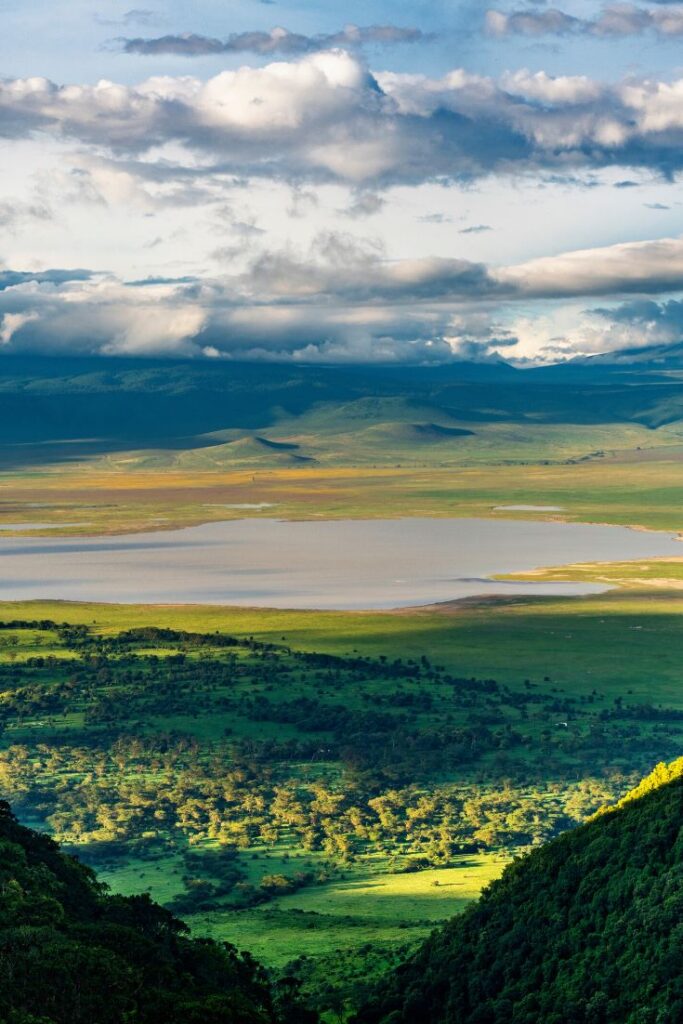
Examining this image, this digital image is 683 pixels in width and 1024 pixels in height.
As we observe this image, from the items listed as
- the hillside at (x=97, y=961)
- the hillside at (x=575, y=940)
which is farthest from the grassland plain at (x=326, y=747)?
the hillside at (x=97, y=961)

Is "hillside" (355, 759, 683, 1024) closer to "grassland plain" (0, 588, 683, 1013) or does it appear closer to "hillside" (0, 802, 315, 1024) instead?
"grassland plain" (0, 588, 683, 1013)

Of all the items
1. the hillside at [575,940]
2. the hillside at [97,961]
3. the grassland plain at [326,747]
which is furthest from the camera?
the grassland plain at [326,747]

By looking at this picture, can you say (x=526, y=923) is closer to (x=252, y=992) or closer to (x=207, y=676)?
(x=252, y=992)

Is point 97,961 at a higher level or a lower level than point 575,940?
higher

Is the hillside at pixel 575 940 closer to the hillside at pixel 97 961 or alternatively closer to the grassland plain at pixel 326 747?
the grassland plain at pixel 326 747

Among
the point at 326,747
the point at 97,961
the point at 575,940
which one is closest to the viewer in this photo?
the point at 97,961

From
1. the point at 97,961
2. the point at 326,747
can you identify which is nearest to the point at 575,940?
the point at 97,961

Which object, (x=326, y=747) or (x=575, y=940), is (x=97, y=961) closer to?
(x=575, y=940)
